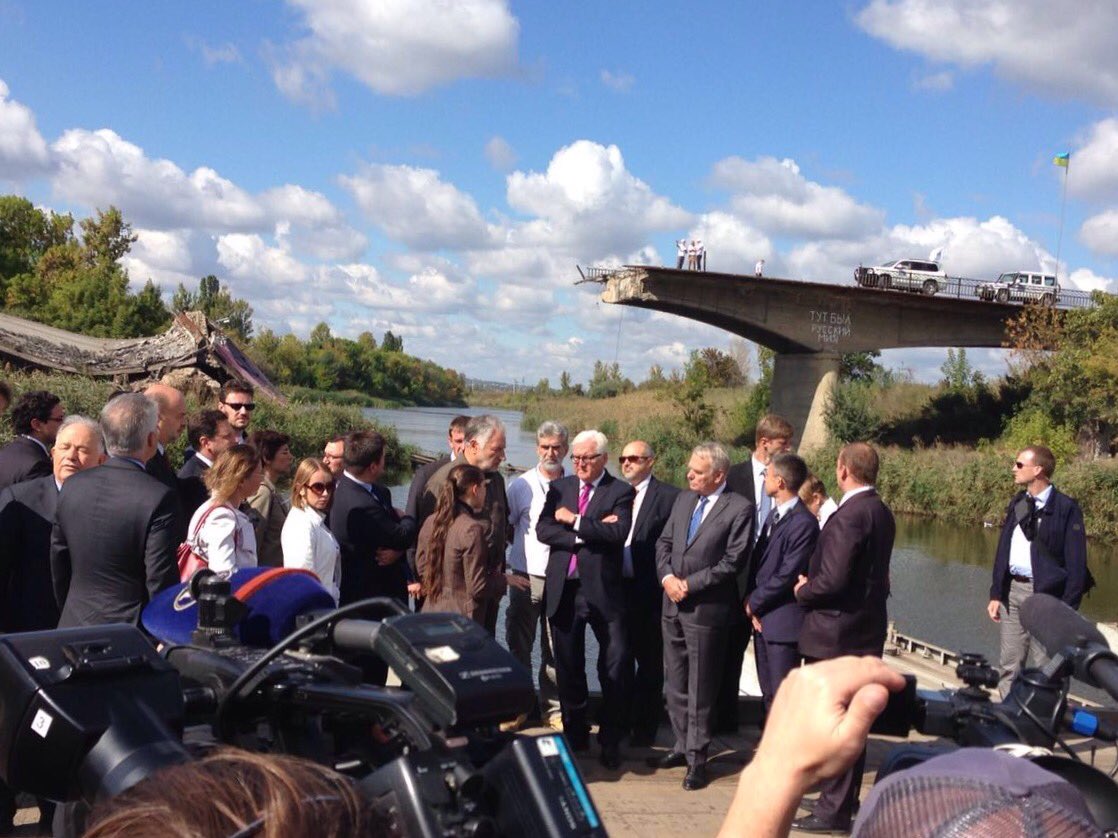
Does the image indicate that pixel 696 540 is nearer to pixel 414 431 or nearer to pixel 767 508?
pixel 767 508

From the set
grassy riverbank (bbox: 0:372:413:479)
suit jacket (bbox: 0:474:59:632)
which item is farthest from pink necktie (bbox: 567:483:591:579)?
grassy riverbank (bbox: 0:372:413:479)

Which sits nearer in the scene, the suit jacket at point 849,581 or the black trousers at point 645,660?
the suit jacket at point 849,581

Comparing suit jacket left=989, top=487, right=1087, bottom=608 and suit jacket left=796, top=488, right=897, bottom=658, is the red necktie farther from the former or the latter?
suit jacket left=989, top=487, right=1087, bottom=608

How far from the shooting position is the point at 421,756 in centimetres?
125

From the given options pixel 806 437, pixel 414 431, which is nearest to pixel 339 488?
pixel 806 437

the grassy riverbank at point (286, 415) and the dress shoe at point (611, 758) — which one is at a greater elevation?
the grassy riverbank at point (286, 415)

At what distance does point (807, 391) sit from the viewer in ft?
121

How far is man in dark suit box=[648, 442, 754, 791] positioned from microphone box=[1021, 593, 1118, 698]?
13.4ft

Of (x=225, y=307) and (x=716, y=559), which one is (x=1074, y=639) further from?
(x=225, y=307)

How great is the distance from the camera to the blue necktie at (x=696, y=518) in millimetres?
6121

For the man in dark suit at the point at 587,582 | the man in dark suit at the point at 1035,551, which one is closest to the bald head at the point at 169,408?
the man in dark suit at the point at 587,582

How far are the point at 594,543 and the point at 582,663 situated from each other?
790 mm

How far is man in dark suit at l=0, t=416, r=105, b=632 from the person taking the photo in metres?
4.80

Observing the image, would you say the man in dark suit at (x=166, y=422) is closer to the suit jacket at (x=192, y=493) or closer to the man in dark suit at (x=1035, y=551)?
the suit jacket at (x=192, y=493)
